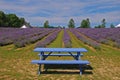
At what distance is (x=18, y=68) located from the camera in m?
9.81

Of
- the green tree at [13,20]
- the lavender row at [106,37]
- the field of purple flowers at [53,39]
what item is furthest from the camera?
the green tree at [13,20]

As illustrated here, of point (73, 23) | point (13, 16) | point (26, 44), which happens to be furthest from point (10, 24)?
point (26, 44)

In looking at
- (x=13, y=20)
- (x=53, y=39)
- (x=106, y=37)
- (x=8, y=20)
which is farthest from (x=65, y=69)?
(x=13, y=20)

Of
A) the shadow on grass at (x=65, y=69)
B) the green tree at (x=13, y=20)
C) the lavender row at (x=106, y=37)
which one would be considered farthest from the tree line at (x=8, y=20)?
the shadow on grass at (x=65, y=69)

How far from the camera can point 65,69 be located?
31.8 feet

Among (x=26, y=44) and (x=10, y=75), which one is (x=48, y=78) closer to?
(x=10, y=75)

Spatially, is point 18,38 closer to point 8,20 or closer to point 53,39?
point 53,39

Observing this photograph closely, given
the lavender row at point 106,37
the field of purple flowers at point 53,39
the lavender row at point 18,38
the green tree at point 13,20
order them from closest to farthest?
1. the field of purple flowers at point 53,39
2. the lavender row at point 18,38
3. the lavender row at point 106,37
4. the green tree at point 13,20

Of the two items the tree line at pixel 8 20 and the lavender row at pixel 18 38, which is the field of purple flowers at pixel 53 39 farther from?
the tree line at pixel 8 20

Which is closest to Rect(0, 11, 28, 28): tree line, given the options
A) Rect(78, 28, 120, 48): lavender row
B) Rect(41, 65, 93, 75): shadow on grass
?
Rect(78, 28, 120, 48): lavender row

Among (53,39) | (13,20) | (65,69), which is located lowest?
(53,39)

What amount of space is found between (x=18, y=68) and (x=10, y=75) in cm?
129

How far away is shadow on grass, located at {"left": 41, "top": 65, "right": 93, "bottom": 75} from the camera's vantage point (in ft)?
30.1

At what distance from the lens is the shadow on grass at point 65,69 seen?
9.19 metres
